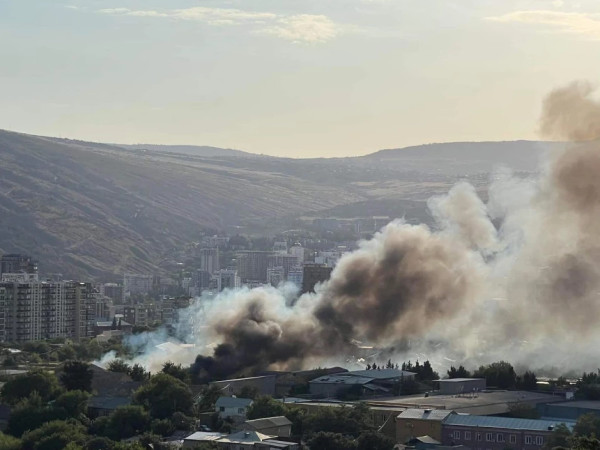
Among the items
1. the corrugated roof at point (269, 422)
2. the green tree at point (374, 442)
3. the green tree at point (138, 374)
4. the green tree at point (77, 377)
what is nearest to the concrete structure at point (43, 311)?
the green tree at point (138, 374)

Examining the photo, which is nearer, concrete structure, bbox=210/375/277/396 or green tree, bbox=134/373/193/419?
green tree, bbox=134/373/193/419

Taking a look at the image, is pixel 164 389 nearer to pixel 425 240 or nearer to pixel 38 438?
pixel 38 438

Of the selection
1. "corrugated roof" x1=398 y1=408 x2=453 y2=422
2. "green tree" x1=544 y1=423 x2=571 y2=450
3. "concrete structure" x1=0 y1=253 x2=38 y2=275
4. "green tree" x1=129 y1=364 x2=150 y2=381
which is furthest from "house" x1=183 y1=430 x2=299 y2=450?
"concrete structure" x1=0 y1=253 x2=38 y2=275

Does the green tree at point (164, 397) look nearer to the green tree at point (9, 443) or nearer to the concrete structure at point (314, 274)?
the green tree at point (9, 443)

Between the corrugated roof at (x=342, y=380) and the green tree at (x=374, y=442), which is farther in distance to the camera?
the corrugated roof at (x=342, y=380)

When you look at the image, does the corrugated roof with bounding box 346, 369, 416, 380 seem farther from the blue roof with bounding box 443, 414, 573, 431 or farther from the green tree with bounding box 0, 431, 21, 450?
the green tree with bounding box 0, 431, 21, 450
